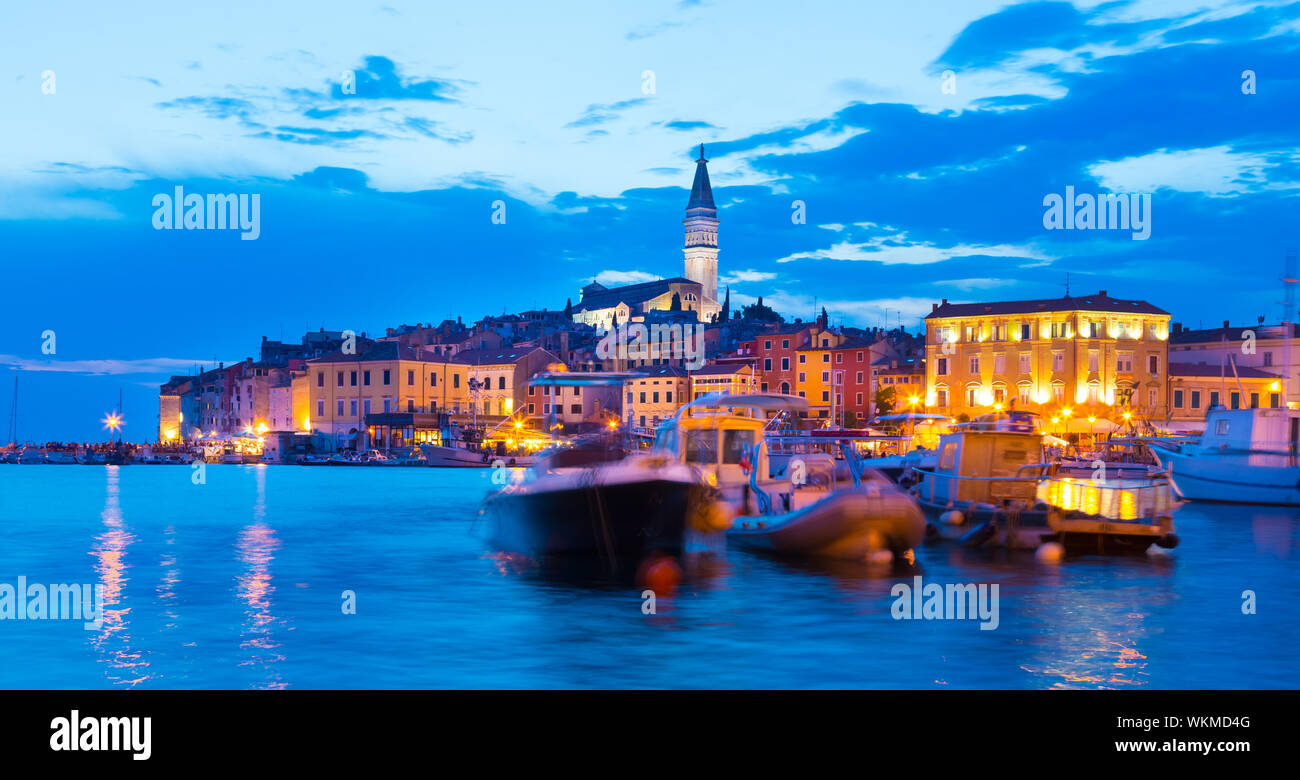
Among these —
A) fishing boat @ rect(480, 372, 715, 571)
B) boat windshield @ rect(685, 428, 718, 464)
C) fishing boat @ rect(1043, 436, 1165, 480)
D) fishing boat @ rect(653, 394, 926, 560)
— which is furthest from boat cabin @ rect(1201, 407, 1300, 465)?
fishing boat @ rect(480, 372, 715, 571)

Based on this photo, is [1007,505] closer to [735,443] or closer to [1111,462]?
[735,443]

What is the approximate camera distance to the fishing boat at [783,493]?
21.1 meters

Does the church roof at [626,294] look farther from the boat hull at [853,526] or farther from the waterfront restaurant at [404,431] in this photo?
the boat hull at [853,526]

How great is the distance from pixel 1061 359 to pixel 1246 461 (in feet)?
147

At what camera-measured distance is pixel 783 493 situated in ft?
82.8

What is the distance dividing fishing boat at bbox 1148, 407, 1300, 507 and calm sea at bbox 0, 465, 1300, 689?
41.5 ft

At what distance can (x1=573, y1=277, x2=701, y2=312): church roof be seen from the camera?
173 meters

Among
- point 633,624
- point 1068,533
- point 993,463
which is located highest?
point 993,463

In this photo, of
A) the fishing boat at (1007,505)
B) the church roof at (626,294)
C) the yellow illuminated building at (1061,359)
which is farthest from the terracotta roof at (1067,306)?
the church roof at (626,294)

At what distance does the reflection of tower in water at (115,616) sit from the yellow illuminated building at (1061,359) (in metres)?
66.1

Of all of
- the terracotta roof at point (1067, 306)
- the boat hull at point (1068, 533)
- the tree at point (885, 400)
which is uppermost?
the terracotta roof at point (1067, 306)

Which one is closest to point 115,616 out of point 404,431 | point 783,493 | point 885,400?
point 783,493
